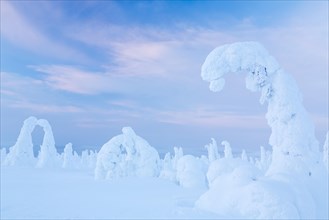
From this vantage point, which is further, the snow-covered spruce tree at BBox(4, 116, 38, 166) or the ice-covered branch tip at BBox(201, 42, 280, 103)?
the snow-covered spruce tree at BBox(4, 116, 38, 166)

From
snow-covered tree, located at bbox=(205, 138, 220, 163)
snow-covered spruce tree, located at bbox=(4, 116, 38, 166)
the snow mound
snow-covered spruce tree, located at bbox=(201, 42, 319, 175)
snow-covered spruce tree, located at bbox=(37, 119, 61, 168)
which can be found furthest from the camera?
snow-covered tree, located at bbox=(205, 138, 220, 163)

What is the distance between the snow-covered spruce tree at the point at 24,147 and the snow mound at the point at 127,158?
22732mm

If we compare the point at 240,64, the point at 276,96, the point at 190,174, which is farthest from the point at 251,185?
the point at 190,174

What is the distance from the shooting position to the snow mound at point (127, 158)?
113ft

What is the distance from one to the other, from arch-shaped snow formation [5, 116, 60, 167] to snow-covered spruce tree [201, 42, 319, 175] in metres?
43.4

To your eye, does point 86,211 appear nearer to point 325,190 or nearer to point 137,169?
point 325,190

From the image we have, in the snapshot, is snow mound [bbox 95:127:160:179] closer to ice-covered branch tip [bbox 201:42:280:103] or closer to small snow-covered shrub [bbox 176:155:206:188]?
small snow-covered shrub [bbox 176:155:206:188]

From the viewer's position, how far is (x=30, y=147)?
5509 cm

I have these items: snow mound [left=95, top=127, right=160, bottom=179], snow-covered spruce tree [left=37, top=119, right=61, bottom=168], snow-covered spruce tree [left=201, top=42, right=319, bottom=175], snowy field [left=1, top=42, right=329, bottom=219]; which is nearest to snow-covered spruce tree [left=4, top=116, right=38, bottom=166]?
snow-covered spruce tree [left=37, top=119, right=61, bottom=168]

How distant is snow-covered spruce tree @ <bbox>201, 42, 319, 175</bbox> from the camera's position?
15.1 metres

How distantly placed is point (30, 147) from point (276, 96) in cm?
4713

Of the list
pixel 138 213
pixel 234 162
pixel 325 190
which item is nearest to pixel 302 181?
pixel 325 190

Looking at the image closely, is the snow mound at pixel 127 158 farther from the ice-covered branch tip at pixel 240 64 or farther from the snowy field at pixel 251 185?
the ice-covered branch tip at pixel 240 64

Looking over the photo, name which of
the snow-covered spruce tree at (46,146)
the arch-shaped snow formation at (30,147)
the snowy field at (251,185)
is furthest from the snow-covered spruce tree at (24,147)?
the snowy field at (251,185)
